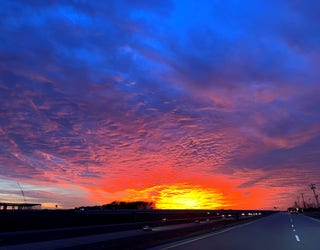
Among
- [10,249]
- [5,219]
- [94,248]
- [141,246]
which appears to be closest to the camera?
[94,248]

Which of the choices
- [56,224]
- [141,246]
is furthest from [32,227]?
[141,246]

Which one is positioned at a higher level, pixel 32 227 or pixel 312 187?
pixel 312 187

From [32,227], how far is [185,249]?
45.4 meters

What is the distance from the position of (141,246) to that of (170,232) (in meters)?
6.45

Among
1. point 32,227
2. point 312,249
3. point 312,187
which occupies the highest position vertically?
point 312,187

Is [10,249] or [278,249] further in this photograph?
[10,249]

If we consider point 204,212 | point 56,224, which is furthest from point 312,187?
point 56,224

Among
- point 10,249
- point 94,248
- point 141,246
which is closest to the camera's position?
point 94,248

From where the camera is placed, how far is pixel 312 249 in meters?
17.1

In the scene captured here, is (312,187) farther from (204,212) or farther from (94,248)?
(94,248)

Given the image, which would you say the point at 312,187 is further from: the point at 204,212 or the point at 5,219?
the point at 5,219

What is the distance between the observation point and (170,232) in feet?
85.7

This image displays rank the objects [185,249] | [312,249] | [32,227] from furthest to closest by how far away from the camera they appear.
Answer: [32,227]
[185,249]
[312,249]

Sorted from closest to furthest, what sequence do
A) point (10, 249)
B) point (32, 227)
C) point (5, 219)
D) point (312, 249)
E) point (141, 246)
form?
point (312, 249), point (141, 246), point (10, 249), point (32, 227), point (5, 219)
